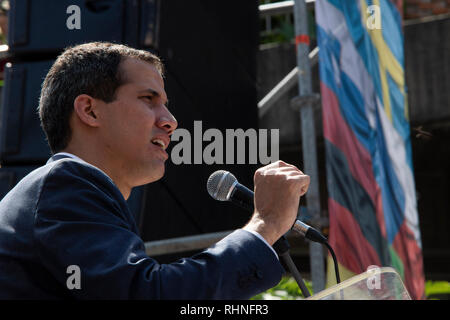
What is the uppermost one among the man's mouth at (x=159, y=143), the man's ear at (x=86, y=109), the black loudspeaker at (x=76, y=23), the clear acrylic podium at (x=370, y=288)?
the black loudspeaker at (x=76, y=23)

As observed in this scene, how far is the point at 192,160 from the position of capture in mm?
2756

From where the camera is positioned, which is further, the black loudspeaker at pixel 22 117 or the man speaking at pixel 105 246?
the black loudspeaker at pixel 22 117

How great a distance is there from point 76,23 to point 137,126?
1.19 meters

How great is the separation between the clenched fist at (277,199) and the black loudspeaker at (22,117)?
147 cm

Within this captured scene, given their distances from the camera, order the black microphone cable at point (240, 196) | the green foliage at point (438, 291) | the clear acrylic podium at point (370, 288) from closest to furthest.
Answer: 1. the clear acrylic podium at point (370, 288)
2. the black microphone cable at point (240, 196)
3. the green foliage at point (438, 291)

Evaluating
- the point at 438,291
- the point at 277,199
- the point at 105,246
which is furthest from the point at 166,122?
the point at 438,291

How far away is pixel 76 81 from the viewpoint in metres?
1.74

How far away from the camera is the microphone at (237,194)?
5.09 feet

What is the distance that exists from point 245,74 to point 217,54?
18.7 inches

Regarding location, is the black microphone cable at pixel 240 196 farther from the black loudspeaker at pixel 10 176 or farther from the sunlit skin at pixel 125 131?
the black loudspeaker at pixel 10 176

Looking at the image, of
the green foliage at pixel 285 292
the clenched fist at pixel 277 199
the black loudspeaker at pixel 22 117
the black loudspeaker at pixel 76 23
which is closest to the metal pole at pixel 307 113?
the green foliage at pixel 285 292

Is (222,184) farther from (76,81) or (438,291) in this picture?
(438,291)

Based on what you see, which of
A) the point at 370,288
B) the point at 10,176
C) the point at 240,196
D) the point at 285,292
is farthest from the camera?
the point at 285,292

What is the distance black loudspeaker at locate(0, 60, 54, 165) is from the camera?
2.63 metres
